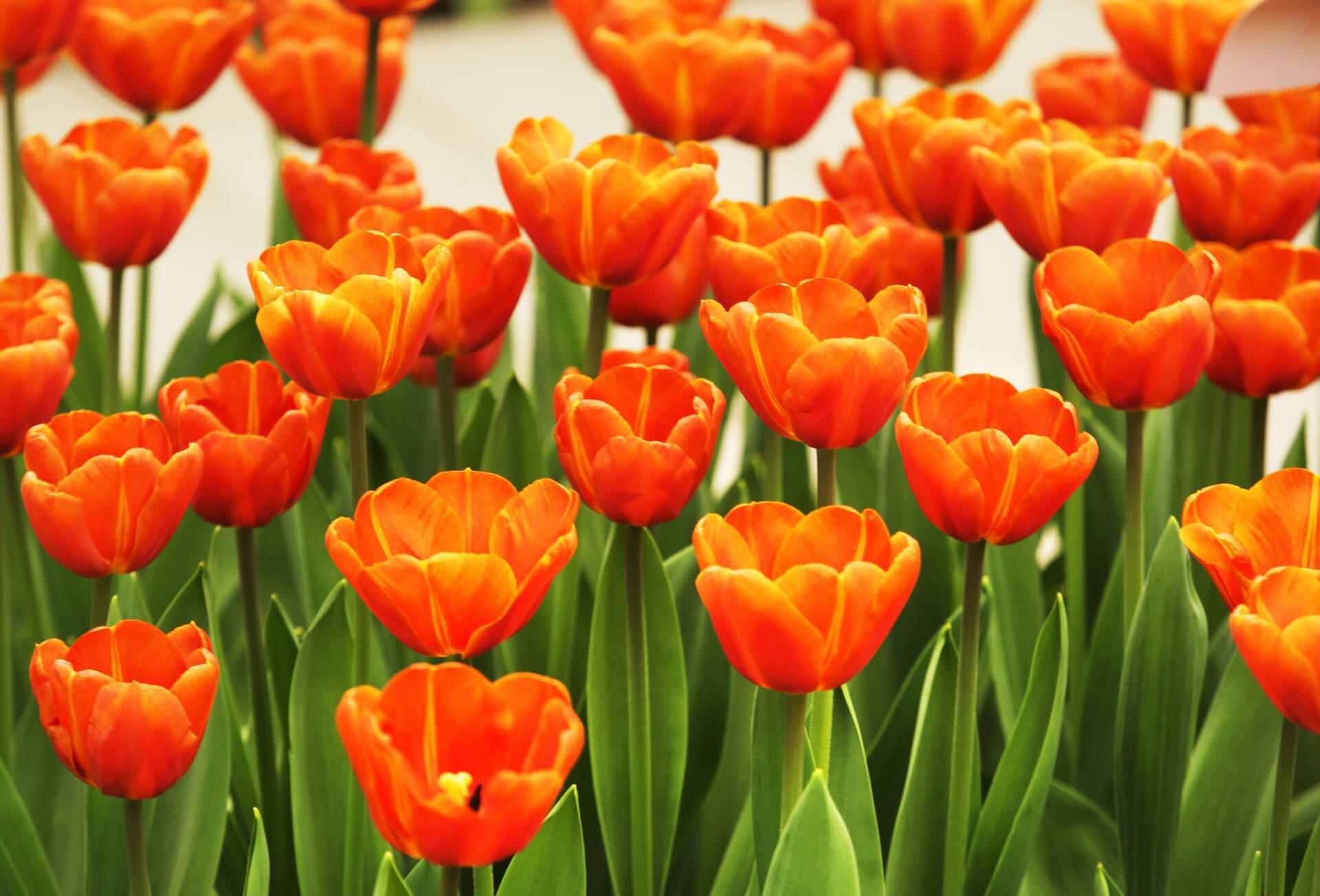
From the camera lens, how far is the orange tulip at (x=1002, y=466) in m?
0.63

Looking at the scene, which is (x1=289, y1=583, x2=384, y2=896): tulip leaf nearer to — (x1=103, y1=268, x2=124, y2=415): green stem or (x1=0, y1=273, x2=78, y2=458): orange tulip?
(x1=0, y1=273, x2=78, y2=458): orange tulip

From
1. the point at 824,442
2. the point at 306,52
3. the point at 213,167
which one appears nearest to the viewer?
the point at 824,442

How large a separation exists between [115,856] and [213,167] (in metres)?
3.12

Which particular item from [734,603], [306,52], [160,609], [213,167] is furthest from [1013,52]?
[734,603]

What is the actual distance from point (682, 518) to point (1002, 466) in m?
0.39

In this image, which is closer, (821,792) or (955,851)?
(821,792)

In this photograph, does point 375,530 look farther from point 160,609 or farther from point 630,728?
point 160,609

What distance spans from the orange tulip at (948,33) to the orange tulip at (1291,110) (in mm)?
182

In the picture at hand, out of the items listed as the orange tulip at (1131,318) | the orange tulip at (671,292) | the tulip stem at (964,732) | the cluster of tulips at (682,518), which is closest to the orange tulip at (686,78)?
the cluster of tulips at (682,518)

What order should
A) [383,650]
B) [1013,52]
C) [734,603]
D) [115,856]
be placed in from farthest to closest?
[1013,52] < [383,650] < [115,856] < [734,603]

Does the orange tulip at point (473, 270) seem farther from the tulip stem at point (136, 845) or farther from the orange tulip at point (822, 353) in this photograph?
the tulip stem at point (136, 845)

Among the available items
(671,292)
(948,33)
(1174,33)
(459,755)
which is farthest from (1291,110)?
(459,755)

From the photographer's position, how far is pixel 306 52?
116 cm

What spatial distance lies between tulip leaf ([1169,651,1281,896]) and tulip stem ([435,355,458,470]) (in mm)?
414
